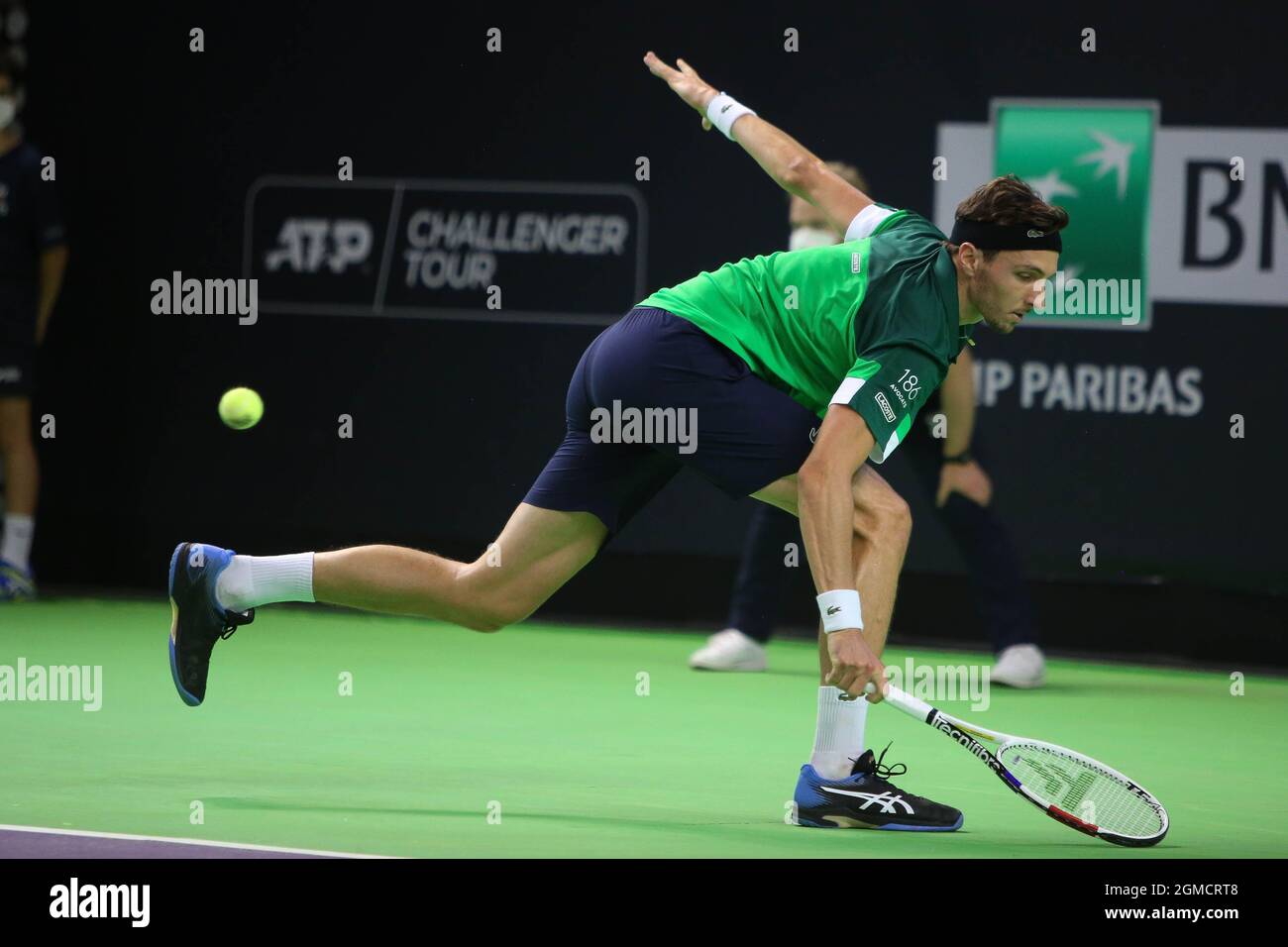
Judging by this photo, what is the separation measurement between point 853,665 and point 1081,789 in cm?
69

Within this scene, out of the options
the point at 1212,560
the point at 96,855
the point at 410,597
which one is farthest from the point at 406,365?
the point at 96,855

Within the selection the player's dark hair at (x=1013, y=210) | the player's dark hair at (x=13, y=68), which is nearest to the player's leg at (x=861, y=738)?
the player's dark hair at (x=1013, y=210)

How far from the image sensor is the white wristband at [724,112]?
589 centimetres

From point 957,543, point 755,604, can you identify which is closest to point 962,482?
point 957,543

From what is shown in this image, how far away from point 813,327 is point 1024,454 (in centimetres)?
390

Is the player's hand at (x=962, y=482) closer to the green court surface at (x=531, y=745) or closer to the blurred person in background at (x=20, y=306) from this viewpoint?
the green court surface at (x=531, y=745)

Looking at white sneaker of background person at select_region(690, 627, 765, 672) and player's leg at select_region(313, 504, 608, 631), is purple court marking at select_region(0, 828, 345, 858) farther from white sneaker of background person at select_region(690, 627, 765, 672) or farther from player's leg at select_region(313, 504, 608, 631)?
white sneaker of background person at select_region(690, 627, 765, 672)

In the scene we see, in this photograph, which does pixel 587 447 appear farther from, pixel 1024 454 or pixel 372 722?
pixel 1024 454

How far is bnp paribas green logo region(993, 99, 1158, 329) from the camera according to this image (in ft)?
29.1

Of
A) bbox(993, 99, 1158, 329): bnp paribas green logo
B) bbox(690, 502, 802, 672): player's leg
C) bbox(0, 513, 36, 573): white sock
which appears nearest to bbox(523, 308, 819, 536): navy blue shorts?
bbox(690, 502, 802, 672): player's leg

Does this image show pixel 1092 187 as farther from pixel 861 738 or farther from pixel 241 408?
pixel 861 738

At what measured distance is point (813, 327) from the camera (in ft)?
17.5

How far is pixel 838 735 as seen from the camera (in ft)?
17.3

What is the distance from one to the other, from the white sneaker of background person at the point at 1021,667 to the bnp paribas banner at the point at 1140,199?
4.59 ft
